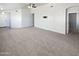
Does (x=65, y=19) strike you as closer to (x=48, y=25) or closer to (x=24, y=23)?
(x=48, y=25)

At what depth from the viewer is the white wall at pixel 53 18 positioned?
23.0 ft

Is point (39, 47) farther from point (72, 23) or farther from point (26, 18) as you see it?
point (26, 18)

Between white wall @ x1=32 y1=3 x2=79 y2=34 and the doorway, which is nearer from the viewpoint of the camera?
the doorway

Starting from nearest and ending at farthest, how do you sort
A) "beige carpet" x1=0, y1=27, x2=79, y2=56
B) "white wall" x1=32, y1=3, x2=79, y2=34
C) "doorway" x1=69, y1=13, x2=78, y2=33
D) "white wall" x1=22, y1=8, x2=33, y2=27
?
"beige carpet" x1=0, y1=27, x2=79, y2=56 → "doorway" x1=69, y1=13, x2=78, y2=33 → "white wall" x1=32, y1=3, x2=79, y2=34 → "white wall" x1=22, y1=8, x2=33, y2=27

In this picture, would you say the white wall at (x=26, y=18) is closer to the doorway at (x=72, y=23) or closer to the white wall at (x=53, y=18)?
the white wall at (x=53, y=18)

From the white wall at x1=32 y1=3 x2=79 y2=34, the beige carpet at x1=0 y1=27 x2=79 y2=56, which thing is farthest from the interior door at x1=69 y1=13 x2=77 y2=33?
the beige carpet at x1=0 y1=27 x2=79 y2=56


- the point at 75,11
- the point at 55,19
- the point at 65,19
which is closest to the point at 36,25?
the point at 55,19

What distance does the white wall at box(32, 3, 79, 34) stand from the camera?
7009mm

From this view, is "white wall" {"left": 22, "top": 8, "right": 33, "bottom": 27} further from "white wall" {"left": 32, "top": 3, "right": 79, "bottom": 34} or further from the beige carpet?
the beige carpet

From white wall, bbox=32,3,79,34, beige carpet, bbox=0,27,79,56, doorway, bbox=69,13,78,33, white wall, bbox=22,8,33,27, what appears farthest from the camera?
white wall, bbox=22,8,33,27

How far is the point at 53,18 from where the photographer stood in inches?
317

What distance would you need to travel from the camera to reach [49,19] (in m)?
8.54

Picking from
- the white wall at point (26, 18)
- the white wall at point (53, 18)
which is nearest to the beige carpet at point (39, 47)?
the white wall at point (53, 18)

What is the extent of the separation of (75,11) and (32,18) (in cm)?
483
